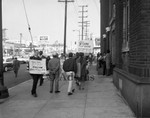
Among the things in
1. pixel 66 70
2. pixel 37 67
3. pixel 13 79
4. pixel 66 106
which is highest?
pixel 37 67

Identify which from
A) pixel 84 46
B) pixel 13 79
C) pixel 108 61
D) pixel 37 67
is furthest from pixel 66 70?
pixel 13 79

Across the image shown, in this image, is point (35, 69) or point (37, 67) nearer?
point (35, 69)

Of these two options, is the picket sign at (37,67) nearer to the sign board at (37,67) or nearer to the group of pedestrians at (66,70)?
the sign board at (37,67)

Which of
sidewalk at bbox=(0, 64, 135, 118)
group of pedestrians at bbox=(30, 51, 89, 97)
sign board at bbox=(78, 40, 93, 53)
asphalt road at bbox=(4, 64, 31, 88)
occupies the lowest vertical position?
asphalt road at bbox=(4, 64, 31, 88)

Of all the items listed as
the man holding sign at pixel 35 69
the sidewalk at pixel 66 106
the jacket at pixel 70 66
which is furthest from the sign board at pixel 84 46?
the sidewalk at pixel 66 106

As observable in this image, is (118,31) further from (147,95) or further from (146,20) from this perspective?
(147,95)

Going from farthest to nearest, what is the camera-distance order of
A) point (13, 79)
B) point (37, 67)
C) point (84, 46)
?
point (13, 79)
point (84, 46)
point (37, 67)

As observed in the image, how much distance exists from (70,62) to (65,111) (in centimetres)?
311

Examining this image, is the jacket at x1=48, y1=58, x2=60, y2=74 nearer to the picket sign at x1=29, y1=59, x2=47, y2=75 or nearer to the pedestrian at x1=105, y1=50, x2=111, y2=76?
the picket sign at x1=29, y1=59, x2=47, y2=75

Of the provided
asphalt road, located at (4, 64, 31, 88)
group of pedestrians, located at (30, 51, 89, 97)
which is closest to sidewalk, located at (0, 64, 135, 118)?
group of pedestrians, located at (30, 51, 89, 97)

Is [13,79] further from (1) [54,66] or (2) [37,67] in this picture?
(2) [37,67]

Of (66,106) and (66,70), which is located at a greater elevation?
(66,70)

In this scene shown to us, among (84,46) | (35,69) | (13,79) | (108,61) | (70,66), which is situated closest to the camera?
(35,69)

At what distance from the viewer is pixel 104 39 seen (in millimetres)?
21969
